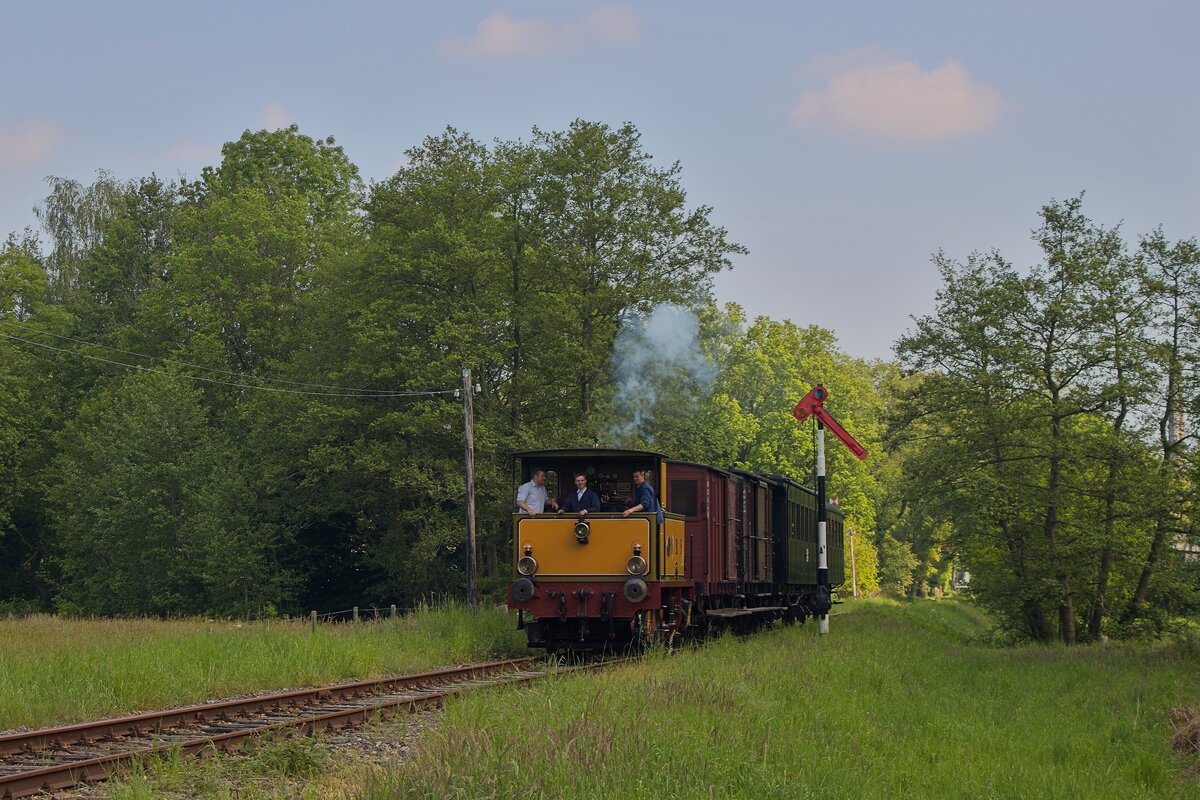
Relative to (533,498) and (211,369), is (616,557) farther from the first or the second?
(211,369)

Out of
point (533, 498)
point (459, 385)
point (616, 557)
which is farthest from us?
point (459, 385)

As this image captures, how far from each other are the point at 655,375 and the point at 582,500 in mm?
17536

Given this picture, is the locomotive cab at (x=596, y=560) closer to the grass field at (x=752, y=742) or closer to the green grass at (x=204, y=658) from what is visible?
the grass field at (x=752, y=742)

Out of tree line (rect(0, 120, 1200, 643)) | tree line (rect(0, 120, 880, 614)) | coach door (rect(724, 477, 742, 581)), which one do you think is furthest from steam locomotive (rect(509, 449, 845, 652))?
tree line (rect(0, 120, 880, 614))

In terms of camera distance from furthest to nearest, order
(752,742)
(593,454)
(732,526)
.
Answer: (732,526) < (593,454) < (752,742)

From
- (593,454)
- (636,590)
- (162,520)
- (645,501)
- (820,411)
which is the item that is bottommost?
(636,590)

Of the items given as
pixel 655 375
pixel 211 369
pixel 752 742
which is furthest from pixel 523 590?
pixel 211 369

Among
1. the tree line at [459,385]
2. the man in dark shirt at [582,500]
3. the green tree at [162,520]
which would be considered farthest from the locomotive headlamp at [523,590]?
the green tree at [162,520]

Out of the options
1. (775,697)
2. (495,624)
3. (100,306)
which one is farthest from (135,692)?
(100,306)

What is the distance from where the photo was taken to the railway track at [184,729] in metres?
9.14

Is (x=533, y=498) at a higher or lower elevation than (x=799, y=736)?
higher

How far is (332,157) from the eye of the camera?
6303 cm

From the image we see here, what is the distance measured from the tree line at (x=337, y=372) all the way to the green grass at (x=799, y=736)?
19789 mm

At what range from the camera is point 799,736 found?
10.7m
